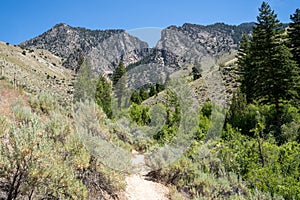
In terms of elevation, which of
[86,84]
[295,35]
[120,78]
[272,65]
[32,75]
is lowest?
[120,78]

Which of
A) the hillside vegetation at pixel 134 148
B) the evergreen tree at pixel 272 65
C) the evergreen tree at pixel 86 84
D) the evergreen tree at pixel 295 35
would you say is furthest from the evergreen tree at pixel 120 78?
the evergreen tree at pixel 295 35

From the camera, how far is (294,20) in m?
28.3

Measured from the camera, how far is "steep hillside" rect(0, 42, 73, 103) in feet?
42.9

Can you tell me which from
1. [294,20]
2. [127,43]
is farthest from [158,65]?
[294,20]

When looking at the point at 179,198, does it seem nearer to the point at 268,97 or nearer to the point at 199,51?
the point at 199,51

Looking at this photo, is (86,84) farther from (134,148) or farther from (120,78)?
(120,78)

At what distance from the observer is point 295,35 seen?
27.7 m

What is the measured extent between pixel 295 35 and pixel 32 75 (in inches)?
1634

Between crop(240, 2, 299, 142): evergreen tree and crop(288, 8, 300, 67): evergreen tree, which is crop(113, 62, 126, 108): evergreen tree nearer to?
crop(240, 2, 299, 142): evergreen tree

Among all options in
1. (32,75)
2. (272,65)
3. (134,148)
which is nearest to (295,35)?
(272,65)

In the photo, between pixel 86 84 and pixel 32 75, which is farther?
pixel 32 75

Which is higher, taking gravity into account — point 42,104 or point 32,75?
point 32,75

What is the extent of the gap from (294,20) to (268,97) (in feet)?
43.2

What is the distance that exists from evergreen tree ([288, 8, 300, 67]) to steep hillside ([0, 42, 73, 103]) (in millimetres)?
23153
